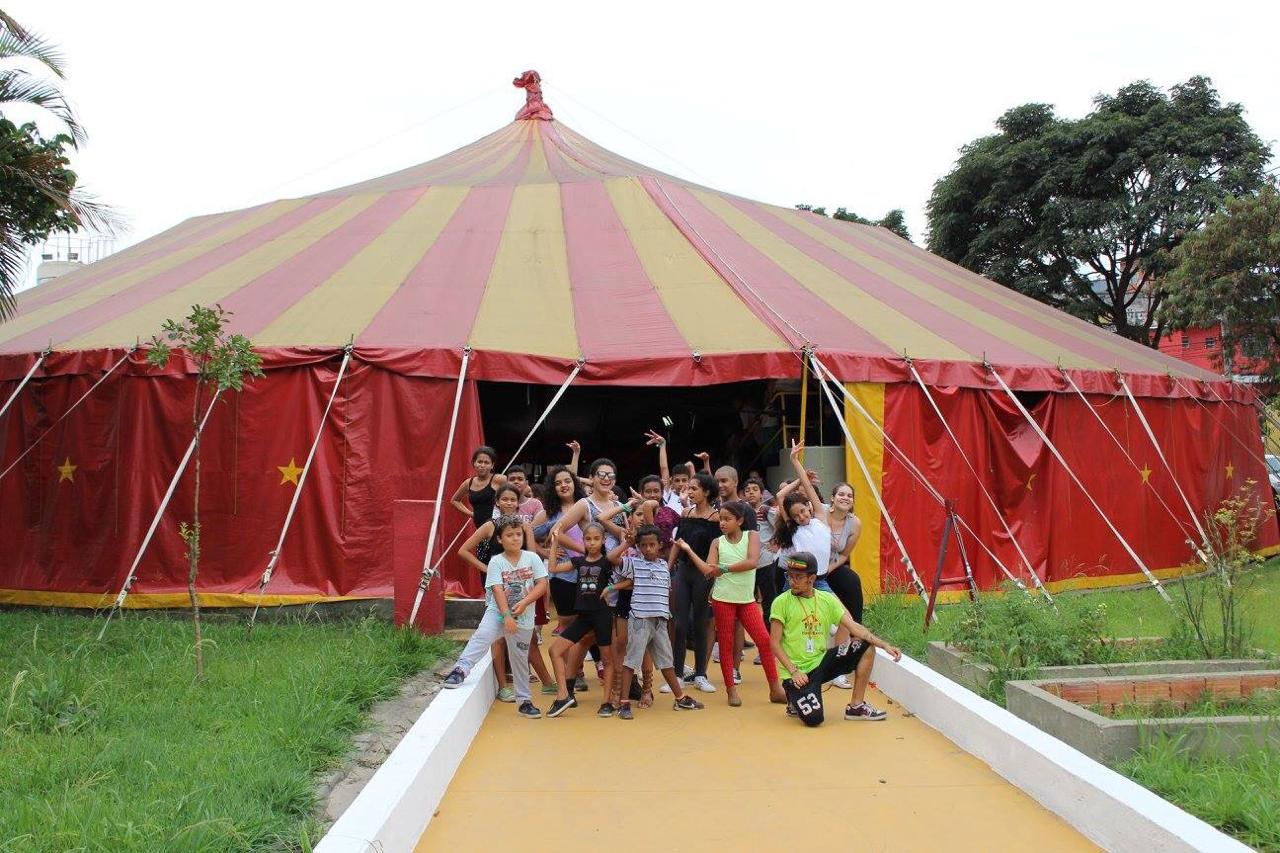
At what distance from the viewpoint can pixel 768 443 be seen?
1142 cm

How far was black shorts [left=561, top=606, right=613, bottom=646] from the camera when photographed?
5770 millimetres

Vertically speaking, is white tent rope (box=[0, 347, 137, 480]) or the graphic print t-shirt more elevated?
white tent rope (box=[0, 347, 137, 480])

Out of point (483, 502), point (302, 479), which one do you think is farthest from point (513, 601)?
point (302, 479)

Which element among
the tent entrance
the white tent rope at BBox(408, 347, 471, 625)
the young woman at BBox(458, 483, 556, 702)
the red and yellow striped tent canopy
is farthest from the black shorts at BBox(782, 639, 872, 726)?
the tent entrance

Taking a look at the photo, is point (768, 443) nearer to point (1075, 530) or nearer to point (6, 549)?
point (1075, 530)

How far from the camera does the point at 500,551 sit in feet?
21.5

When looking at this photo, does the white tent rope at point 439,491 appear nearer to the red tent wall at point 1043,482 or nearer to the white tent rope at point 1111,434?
the red tent wall at point 1043,482

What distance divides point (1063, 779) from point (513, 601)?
3021 millimetres

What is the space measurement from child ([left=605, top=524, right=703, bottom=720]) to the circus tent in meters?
2.90

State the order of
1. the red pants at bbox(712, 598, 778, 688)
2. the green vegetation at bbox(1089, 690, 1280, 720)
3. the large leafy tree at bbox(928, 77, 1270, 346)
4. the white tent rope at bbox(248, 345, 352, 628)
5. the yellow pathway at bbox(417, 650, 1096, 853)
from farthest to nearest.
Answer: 1. the large leafy tree at bbox(928, 77, 1270, 346)
2. the white tent rope at bbox(248, 345, 352, 628)
3. the red pants at bbox(712, 598, 778, 688)
4. the green vegetation at bbox(1089, 690, 1280, 720)
5. the yellow pathway at bbox(417, 650, 1096, 853)

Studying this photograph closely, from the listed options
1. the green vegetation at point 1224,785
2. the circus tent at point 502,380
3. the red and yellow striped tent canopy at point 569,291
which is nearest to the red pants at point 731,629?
the green vegetation at point 1224,785

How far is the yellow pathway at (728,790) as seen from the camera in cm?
376

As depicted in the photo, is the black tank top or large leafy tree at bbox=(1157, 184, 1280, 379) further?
large leafy tree at bbox=(1157, 184, 1280, 379)

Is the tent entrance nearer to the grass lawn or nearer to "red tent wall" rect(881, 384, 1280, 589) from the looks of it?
"red tent wall" rect(881, 384, 1280, 589)
